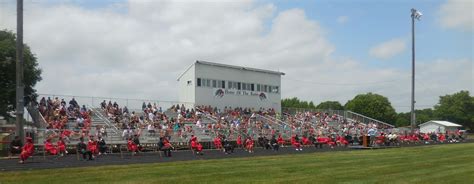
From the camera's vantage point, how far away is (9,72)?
3847 centimetres

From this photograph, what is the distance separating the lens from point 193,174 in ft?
55.0

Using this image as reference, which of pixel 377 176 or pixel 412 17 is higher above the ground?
pixel 412 17

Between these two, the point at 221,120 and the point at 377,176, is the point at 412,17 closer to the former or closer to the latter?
the point at 221,120

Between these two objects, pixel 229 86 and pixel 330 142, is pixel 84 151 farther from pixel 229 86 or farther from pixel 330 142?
pixel 229 86

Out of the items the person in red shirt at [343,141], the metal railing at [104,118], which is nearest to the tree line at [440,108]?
the person in red shirt at [343,141]

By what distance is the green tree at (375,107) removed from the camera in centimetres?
11969

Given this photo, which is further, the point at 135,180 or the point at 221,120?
the point at 221,120

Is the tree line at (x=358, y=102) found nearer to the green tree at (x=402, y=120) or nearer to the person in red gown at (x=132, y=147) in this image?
the green tree at (x=402, y=120)

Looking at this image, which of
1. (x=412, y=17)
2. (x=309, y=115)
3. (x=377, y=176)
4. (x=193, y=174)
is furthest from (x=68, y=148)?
(x=412, y=17)

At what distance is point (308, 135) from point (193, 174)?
3407cm

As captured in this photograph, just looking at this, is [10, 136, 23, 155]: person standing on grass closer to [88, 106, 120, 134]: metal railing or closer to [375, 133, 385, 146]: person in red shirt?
[88, 106, 120, 134]: metal railing

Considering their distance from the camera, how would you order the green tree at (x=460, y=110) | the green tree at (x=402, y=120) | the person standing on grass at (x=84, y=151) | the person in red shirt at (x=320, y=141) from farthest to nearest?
the green tree at (x=402, y=120) < the green tree at (x=460, y=110) < the person in red shirt at (x=320, y=141) < the person standing on grass at (x=84, y=151)

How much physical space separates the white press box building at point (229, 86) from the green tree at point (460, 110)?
71197 mm

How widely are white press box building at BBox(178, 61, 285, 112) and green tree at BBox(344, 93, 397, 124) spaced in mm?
63686
